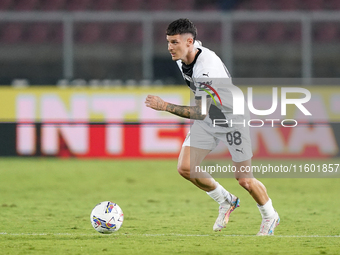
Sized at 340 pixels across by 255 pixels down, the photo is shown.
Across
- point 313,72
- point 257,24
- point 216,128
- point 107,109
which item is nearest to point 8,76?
point 107,109

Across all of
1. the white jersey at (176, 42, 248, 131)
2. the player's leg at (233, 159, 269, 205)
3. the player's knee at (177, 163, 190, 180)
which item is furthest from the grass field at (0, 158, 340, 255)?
the white jersey at (176, 42, 248, 131)

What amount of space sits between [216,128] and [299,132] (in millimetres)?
6608

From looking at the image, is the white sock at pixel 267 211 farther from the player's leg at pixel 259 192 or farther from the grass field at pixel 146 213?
the grass field at pixel 146 213

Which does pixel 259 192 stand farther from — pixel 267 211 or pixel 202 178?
pixel 202 178

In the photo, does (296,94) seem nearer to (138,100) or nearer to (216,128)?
(138,100)

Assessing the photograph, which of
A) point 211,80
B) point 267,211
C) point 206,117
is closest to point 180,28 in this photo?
point 211,80

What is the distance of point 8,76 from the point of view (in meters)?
12.6

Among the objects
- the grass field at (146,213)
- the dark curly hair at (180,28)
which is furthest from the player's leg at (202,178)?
the dark curly hair at (180,28)

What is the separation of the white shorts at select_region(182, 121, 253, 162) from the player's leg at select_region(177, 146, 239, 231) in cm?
7

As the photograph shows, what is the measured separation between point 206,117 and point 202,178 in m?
0.58

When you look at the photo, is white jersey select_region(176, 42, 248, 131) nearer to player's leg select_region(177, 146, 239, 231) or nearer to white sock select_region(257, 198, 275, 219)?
player's leg select_region(177, 146, 239, 231)

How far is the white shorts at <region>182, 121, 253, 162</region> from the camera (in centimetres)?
543

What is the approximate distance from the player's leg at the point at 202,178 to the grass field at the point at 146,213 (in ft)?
0.52

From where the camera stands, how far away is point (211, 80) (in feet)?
17.3
